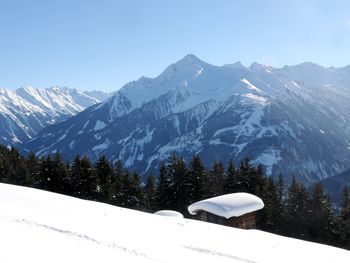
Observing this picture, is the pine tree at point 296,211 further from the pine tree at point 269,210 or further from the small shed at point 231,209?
the small shed at point 231,209

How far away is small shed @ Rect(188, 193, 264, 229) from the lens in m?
40.1

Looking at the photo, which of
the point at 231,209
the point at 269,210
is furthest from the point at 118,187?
the point at 231,209

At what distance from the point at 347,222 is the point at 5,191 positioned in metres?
50.9

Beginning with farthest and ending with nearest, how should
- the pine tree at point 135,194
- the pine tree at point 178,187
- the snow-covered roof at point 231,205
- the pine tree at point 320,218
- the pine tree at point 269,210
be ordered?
the pine tree at point 135,194 < the pine tree at point 178,187 < the pine tree at point 320,218 < the pine tree at point 269,210 < the snow-covered roof at point 231,205

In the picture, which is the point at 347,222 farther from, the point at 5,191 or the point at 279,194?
the point at 5,191

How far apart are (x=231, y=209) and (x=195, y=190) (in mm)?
27954

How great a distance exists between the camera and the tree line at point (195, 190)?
210 feet

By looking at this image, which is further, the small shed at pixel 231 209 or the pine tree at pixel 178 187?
the pine tree at pixel 178 187

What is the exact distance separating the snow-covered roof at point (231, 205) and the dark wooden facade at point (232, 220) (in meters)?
1.22

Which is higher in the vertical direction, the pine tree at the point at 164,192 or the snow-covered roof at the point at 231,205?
the pine tree at the point at 164,192

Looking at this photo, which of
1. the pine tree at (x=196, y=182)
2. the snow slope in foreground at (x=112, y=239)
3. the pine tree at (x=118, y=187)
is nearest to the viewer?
the snow slope in foreground at (x=112, y=239)

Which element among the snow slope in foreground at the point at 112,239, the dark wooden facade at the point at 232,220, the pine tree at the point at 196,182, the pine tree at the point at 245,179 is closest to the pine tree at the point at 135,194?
the pine tree at the point at 196,182

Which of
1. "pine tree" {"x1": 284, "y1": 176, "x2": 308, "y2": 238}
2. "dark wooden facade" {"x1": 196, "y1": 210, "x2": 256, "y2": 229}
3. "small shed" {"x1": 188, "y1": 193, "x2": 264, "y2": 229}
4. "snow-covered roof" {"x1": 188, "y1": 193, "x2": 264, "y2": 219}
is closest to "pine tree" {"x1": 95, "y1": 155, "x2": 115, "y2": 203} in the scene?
"dark wooden facade" {"x1": 196, "y1": 210, "x2": 256, "y2": 229}

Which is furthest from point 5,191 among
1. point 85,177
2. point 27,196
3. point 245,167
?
point 245,167
